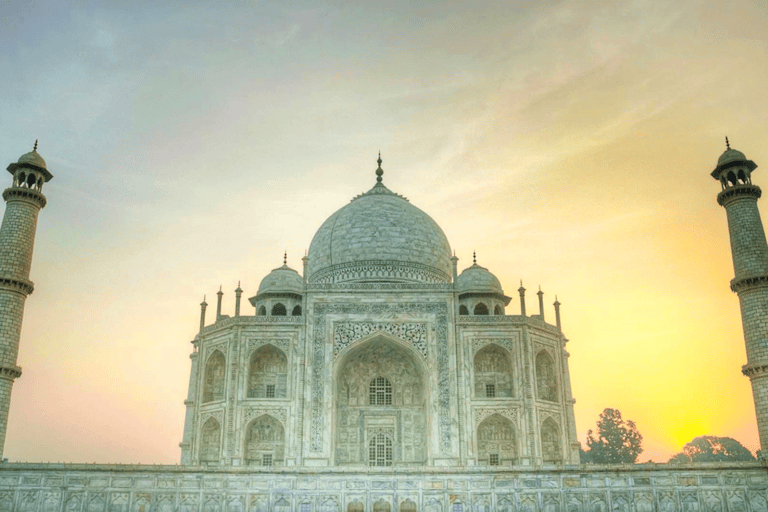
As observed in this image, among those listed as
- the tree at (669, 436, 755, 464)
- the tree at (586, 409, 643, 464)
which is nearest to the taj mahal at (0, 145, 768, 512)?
the tree at (586, 409, 643, 464)

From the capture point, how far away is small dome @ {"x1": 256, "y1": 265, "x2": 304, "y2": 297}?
30234 millimetres

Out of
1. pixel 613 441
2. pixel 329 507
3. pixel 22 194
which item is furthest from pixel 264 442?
pixel 613 441

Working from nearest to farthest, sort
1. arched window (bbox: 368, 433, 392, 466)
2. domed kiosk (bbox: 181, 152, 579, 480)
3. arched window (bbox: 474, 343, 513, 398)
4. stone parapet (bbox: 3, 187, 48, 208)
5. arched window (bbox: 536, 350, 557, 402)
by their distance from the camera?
stone parapet (bbox: 3, 187, 48, 208) < domed kiosk (bbox: 181, 152, 579, 480) < arched window (bbox: 368, 433, 392, 466) < arched window (bbox: 474, 343, 513, 398) < arched window (bbox: 536, 350, 557, 402)

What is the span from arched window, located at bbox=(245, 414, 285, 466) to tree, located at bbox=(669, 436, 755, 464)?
140 ft

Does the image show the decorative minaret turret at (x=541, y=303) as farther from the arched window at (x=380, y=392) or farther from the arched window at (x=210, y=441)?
the arched window at (x=210, y=441)

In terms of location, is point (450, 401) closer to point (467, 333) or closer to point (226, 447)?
point (467, 333)

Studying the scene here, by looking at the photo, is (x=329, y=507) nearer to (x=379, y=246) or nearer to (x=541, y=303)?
(x=541, y=303)

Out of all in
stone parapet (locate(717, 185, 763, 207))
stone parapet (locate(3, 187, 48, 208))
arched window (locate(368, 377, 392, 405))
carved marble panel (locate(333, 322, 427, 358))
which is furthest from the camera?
arched window (locate(368, 377, 392, 405))

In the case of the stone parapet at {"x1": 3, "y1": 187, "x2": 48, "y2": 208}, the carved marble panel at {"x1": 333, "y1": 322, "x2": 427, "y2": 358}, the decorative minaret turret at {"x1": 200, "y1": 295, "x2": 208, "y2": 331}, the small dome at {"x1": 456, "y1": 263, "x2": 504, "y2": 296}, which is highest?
the stone parapet at {"x1": 3, "y1": 187, "x2": 48, "y2": 208}

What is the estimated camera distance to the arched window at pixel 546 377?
27.9m

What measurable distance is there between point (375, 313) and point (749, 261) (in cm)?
1262

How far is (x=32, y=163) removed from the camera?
23.4 m

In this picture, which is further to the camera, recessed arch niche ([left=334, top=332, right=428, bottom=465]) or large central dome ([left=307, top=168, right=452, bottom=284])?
large central dome ([left=307, top=168, right=452, bottom=284])

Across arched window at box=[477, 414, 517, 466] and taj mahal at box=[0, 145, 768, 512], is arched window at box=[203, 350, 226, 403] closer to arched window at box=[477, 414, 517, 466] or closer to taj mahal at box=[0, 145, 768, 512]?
taj mahal at box=[0, 145, 768, 512]
